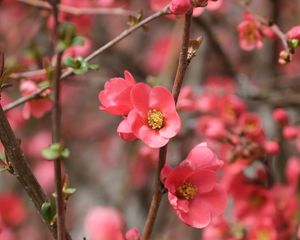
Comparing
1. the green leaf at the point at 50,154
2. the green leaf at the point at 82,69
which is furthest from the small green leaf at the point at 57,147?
the green leaf at the point at 82,69

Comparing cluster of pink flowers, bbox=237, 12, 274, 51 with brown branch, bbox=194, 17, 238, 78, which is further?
brown branch, bbox=194, 17, 238, 78

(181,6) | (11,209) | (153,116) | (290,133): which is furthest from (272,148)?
(11,209)

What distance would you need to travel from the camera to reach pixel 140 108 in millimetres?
1040

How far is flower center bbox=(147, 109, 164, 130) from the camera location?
1049 mm

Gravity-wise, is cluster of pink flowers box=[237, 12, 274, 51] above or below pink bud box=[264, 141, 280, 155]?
above

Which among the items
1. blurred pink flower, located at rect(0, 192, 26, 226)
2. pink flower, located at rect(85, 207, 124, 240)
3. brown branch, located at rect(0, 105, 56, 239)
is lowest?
blurred pink flower, located at rect(0, 192, 26, 226)

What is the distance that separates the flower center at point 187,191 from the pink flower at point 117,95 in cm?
16

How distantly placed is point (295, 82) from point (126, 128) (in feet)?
5.83

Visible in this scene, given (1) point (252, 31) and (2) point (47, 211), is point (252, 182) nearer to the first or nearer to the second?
(1) point (252, 31)

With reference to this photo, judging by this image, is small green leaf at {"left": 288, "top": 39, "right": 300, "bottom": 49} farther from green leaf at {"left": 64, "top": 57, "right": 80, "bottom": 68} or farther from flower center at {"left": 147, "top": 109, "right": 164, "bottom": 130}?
green leaf at {"left": 64, "top": 57, "right": 80, "bottom": 68}

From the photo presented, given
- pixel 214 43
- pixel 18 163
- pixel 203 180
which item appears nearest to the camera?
pixel 18 163

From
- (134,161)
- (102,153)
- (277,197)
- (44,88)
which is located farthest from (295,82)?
(44,88)

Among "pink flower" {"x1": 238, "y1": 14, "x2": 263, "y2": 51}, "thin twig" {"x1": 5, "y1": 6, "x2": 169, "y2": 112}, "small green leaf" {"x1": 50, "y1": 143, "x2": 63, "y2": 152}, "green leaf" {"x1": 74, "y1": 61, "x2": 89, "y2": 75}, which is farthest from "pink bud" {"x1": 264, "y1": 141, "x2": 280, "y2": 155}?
"small green leaf" {"x1": 50, "y1": 143, "x2": 63, "y2": 152}

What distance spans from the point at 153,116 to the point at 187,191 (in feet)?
0.45
